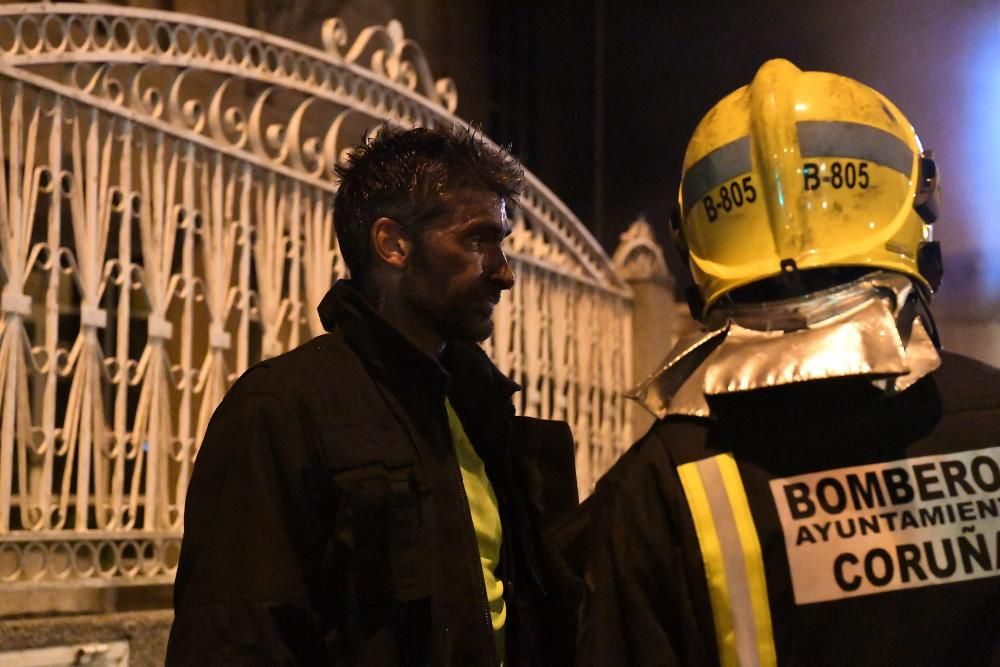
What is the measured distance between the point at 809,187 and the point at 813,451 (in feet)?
1.53

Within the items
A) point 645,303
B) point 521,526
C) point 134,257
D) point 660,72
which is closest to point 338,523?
point 521,526

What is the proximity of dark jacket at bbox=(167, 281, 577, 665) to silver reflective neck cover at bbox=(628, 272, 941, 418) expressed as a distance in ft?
1.38

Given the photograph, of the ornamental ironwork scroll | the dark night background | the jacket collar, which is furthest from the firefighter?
the dark night background

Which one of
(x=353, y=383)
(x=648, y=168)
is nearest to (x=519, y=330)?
(x=353, y=383)

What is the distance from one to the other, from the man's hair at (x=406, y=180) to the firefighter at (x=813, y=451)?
468mm

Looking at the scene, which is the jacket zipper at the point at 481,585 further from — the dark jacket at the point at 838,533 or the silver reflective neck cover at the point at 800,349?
the silver reflective neck cover at the point at 800,349

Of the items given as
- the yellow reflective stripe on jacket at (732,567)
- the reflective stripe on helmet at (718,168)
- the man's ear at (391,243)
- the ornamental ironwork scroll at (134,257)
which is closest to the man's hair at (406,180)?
the man's ear at (391,243)

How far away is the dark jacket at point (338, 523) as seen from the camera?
1.85 m

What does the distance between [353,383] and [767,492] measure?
72cm

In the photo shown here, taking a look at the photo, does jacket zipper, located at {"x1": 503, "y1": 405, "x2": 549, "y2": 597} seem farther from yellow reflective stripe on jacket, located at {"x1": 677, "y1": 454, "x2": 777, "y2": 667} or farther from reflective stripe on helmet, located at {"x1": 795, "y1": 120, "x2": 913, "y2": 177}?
reflective stripe on helmet, located at {"x1": 795, "y1": 120, "x2": 913, "y2": 177}

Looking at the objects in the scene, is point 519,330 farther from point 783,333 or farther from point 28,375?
point 783,333

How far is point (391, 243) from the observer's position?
225 cm

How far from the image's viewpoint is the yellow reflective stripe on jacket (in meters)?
1.93

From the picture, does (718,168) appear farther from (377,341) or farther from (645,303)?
(645,303)
